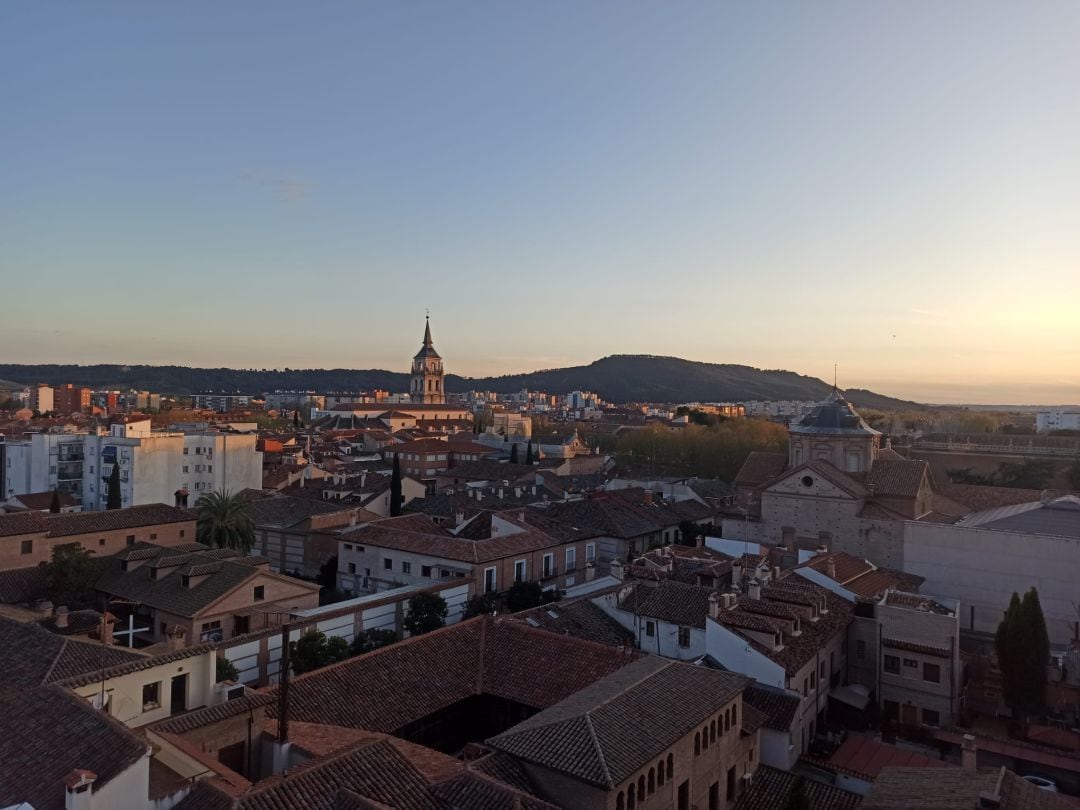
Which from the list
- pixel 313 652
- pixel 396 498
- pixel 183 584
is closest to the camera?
pixel 313 652

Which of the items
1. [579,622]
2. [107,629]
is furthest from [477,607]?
[107,629]

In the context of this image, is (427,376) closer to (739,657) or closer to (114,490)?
(114,490)

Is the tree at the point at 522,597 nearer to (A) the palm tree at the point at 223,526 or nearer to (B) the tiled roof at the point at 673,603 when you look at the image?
(B) the tiled roof at the point at 673,603

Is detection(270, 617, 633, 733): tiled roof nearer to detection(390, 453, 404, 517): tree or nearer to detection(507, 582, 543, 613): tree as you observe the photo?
detection(507, 582, 543, 613): tree

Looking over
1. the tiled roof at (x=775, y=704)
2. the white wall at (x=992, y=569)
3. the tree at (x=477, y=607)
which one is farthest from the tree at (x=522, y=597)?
the white wall at (x=992, y=569)

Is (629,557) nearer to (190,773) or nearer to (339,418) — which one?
(190,773)

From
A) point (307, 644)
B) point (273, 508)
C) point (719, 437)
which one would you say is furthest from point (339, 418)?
point (307, 644)
